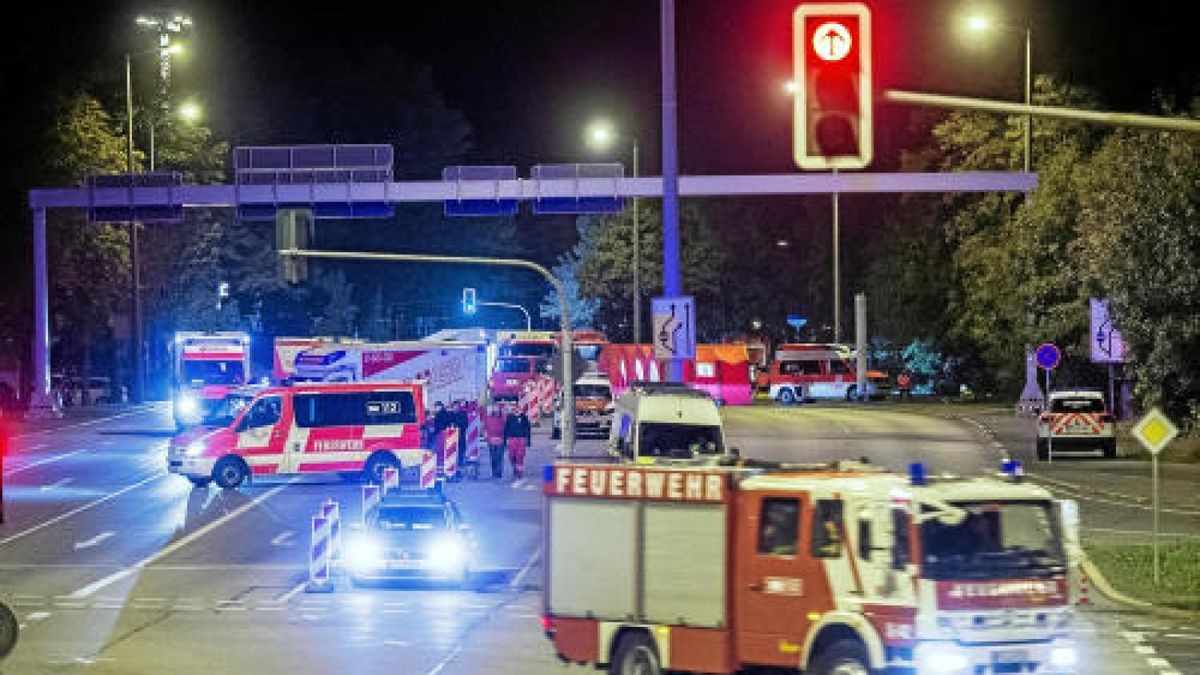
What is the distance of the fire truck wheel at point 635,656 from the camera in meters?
18.8

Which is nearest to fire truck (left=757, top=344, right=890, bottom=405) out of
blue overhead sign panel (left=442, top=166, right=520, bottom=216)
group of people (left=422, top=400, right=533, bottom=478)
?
blue overhead sign panel (left=442, top=166, right=520, bottom=216)

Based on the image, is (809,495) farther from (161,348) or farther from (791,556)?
(161,348)

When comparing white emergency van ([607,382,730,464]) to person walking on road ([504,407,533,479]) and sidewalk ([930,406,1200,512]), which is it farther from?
sidewalk ([930,406,1200,512])

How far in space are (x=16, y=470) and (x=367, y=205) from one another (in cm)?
1997

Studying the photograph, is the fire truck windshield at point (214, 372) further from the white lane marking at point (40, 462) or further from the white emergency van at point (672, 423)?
the white emergency van at point (672, 423)

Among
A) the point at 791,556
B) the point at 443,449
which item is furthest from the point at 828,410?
the point at 791,556

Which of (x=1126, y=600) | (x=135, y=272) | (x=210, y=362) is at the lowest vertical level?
(x=1126, y=600)

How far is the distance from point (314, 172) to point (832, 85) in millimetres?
51594

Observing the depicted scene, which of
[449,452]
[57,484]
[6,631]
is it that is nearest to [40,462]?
[57,484]

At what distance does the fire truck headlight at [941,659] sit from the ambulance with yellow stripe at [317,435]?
1161 inches

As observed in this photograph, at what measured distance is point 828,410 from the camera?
76500mm

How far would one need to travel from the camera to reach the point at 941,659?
16.3m

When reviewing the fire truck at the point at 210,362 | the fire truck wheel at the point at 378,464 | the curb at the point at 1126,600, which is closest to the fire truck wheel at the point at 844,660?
the curb at the point at 1126,600

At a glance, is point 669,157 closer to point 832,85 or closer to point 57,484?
point 57,484
